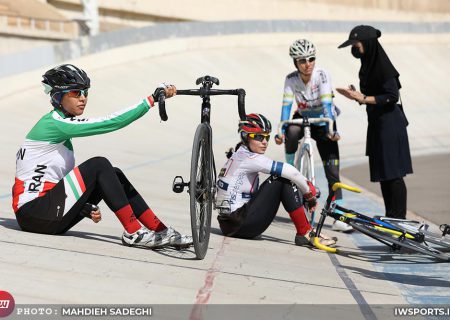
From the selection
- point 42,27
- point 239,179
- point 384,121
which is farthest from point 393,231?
point 42,27

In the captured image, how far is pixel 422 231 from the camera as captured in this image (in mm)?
7047

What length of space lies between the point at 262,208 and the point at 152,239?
1169mm

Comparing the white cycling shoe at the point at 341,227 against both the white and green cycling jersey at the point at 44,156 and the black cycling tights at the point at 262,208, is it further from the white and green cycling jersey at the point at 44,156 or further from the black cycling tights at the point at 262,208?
the white and green cycling jersey at the point at 44,156

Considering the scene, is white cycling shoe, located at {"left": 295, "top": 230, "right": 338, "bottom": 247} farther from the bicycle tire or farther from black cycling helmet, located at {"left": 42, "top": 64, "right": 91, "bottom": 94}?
black cycling helmet, located at {"left": 42, "top": 64, "right": 91, "bottom": 94}

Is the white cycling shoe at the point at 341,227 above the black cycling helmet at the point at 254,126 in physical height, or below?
below

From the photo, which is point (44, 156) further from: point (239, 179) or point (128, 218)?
point (239, 179)

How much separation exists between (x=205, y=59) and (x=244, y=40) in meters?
2.91

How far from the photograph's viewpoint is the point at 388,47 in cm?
2861

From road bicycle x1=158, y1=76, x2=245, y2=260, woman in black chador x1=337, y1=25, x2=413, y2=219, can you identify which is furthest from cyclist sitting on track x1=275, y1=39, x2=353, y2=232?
road bicycle x1=158, y1=76, x2=245, y2=260

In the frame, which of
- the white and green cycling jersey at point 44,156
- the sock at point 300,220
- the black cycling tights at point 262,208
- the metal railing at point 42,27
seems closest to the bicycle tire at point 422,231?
the sock at point 300,220

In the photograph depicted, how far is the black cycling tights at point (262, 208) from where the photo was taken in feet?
23.6

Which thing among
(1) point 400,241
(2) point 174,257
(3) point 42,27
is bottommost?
(3) point 42,27

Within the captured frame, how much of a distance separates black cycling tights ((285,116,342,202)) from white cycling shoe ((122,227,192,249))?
277 centimetres

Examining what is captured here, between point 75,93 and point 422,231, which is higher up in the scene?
point 75,93
